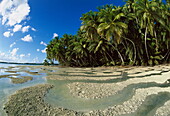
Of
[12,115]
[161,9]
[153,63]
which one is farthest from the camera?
[153,63]

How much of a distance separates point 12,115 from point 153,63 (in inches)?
1139

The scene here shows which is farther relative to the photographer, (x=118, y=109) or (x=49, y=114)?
(x=118, y=109)

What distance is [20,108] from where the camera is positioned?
5613mm

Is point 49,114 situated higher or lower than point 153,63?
lower

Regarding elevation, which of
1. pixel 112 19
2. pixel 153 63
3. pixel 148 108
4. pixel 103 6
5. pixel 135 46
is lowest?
pixel 148 108

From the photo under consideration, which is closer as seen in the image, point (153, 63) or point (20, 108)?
point (20, 108)

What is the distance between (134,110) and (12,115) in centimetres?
584

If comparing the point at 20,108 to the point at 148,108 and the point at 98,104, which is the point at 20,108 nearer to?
the point at 98,104

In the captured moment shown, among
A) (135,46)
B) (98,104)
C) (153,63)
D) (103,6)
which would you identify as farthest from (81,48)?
(98,104)

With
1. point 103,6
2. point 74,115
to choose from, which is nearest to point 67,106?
point 74,115

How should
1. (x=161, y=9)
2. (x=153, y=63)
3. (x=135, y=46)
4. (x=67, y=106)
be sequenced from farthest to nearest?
(x=135, y=46)
(x=153, y=63)
(x=161, y=9)
(x=67, y=106)

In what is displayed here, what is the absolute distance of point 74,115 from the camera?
507cm

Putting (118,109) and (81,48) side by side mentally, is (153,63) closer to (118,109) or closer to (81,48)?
(81,48)

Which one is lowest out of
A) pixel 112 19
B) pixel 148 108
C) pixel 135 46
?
pixel 148 108
